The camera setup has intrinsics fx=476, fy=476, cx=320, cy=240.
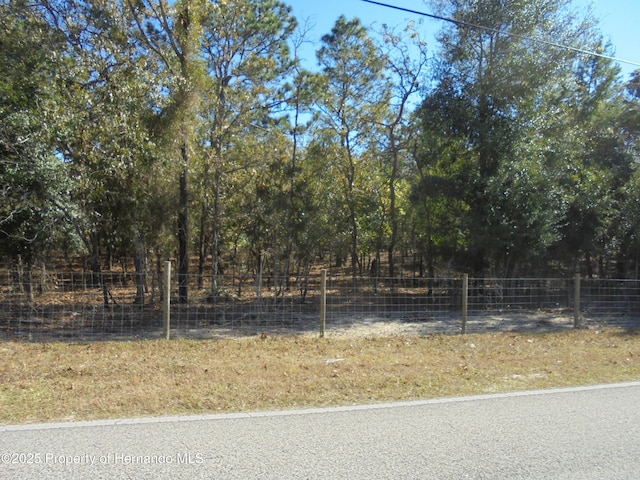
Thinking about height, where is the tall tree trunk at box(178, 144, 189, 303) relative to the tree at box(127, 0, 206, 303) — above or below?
below

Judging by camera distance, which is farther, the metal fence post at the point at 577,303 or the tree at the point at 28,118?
the metal fence post at the point at 577,303

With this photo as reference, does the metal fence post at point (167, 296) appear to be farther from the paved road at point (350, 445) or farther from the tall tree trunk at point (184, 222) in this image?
the paved road at point (350, 445)

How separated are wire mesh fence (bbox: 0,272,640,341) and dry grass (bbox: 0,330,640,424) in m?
1.23

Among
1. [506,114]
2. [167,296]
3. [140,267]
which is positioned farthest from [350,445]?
[506,114]

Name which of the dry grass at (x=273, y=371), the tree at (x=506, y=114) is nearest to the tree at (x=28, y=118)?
the dry grass at (x=273, y=371)

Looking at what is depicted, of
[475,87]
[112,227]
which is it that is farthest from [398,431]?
[475,87]

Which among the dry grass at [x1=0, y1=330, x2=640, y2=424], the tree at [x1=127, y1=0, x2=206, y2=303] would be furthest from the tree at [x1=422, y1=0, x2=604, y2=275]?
the tree at [x1=127, y1=0, x2=206, y2=303]

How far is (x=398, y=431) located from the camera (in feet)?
15.4

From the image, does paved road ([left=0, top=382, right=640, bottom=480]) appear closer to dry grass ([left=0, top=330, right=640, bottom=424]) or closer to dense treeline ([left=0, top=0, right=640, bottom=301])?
dry grass ([left=0, top=330, right=640, bottom=424])

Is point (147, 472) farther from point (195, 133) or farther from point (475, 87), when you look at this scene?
point (475, 87)

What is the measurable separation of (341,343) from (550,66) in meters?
11.0

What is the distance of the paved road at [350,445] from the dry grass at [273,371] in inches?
20.7

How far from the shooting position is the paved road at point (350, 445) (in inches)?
148

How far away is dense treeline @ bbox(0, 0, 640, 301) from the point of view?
10.7m
